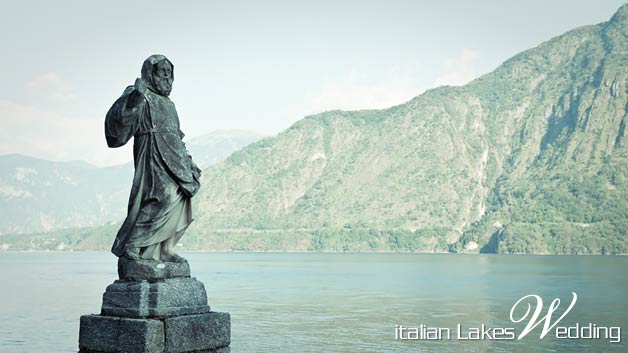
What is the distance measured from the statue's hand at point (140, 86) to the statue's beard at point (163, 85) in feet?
0.61

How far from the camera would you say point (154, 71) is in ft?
33.4

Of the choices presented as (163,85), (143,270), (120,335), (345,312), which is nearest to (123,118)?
(163,85)

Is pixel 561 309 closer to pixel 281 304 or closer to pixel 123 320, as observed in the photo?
pixel 281 304

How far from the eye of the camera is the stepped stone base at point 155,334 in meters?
9.28

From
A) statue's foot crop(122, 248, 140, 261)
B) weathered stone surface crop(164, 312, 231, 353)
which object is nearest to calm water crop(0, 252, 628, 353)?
weathered stone surface crop(164, 312, 231, 353)

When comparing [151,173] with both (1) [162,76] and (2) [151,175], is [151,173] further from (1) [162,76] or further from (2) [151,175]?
(1) [162,76]

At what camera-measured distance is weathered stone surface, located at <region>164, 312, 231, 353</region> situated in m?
9.48

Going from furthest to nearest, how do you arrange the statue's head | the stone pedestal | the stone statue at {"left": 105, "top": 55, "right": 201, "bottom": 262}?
the statue's head → the stone statue at {"left": 105, "top": 55, "right": 201, "bottom": 262} → the stone pedestal

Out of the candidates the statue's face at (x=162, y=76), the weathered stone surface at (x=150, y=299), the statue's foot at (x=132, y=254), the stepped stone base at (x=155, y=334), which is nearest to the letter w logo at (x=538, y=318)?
the stepped stone base at (x=155, y=334)

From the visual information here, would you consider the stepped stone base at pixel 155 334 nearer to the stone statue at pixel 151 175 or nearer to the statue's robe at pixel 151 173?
the stone statue at pixel 151 175

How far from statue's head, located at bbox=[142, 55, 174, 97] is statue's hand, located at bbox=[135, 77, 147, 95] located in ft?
0.50

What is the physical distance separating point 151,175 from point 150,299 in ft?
4.90

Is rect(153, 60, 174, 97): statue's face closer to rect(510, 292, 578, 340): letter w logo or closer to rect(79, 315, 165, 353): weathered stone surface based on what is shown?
rect(79, 315, 165, 353): weathered stone surface

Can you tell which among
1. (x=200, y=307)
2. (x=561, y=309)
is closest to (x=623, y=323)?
(x=561, y=309)
